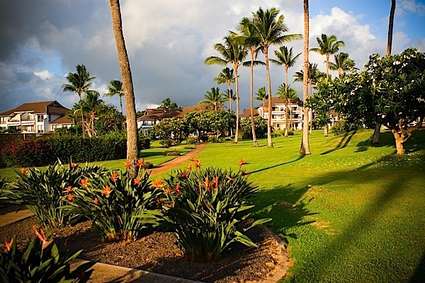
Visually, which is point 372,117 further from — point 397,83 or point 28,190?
point 28,190

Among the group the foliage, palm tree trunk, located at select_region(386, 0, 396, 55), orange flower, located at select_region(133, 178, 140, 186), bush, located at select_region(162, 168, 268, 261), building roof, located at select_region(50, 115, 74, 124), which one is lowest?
bush, located at select_region(162, 168, 268, 261)

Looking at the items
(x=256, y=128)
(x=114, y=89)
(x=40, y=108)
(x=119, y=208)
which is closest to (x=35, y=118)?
(x=40, y=108)

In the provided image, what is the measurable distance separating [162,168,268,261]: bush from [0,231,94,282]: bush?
2475 mm

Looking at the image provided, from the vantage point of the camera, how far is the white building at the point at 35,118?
8775 cm

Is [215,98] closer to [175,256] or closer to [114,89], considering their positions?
[114,89]

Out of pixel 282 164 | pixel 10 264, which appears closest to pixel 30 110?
pixel 282 164

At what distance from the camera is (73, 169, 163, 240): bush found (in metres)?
6.62

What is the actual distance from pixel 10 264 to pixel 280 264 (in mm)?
3828

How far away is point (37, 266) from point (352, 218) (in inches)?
268

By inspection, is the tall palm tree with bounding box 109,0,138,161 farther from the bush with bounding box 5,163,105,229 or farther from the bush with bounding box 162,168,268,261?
the bush with bounding box 162,168,268,261

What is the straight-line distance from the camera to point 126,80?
1080 centimetres

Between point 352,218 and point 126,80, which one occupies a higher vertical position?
point 126,80

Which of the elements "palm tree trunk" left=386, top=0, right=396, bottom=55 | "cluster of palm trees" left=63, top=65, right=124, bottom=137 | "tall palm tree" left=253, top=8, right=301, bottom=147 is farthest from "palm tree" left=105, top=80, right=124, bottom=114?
"palm tree trunk" left=386, top=0, right=396, bottom=55

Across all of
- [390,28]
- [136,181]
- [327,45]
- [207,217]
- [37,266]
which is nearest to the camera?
[37,266]
